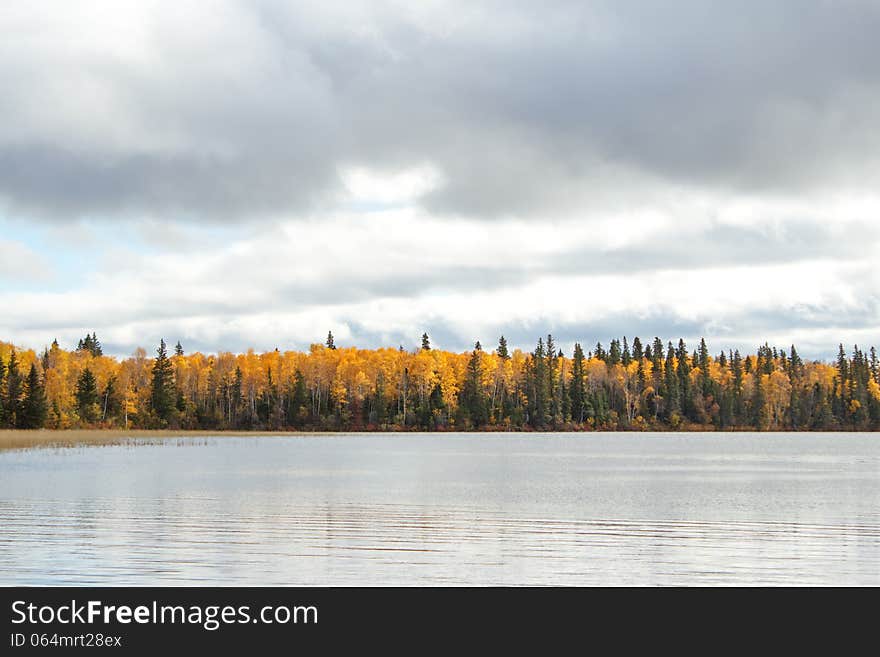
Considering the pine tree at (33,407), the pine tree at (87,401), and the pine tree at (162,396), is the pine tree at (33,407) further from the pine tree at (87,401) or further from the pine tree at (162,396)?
the pine tree at (162,396)

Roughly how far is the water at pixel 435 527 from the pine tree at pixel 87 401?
91413 millimetres

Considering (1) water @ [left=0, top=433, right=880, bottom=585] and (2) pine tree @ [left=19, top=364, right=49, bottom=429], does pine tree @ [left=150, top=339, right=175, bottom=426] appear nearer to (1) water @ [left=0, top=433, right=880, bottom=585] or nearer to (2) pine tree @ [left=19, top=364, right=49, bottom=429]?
(2) pine tree @ [left=19, top=364, right=49, bottom=429]

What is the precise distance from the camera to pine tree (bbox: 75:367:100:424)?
5999 inches

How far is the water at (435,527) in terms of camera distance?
1011 inches

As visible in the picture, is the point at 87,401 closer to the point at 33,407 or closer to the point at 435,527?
the point at 33,407

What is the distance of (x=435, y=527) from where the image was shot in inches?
1363

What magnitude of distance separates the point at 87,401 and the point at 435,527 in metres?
132

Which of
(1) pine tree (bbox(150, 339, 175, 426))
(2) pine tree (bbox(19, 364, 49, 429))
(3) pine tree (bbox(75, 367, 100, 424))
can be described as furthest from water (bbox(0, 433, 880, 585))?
(1) pine tree (bbox(150, 339, 175, 426))

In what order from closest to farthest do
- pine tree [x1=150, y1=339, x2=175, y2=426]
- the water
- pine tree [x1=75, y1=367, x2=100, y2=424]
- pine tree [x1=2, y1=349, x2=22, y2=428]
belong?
the water < pine tree [x1=2, y1=349, x2=22, y2=428] < pine tree [x1=75, y1=367, x2=100, y2=424] < pine tree [x1=150, y1=339, x2=175, y2=426]

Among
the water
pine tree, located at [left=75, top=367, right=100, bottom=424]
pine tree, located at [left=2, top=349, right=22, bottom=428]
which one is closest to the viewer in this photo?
the water

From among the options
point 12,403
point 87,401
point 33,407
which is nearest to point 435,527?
point 33,407

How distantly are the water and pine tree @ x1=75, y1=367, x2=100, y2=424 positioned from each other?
9141cm
